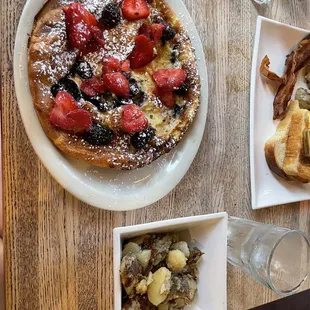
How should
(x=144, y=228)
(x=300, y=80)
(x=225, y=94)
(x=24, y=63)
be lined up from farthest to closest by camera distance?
(x=300, y=80) → (x=225, y=94) → (x=144, y=228) → (x=24, y=63)

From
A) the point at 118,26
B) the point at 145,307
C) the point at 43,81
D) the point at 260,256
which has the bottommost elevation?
the point at 145,307

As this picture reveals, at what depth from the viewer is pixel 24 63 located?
960 millimetres

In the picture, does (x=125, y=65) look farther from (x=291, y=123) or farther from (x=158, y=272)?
(x=291, y=123)

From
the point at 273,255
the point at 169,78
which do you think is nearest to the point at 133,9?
the point at 169,78

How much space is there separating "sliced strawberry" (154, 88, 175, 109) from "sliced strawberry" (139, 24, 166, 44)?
0.40ft

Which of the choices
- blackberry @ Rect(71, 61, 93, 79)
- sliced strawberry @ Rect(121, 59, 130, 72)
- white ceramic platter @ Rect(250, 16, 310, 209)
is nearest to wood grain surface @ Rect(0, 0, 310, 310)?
white ceramic platter @ Rect(250, 16, 310, 209)

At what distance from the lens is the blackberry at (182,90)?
3.77 ft

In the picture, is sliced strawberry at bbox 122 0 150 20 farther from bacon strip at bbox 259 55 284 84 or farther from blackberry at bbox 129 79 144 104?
bacon strip at bbox 259 55 284 84

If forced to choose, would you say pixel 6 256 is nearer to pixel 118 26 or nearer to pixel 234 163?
pixel 118 26

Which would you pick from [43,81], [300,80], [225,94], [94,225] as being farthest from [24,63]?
[300,80]

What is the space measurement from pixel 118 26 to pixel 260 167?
2.00 ft

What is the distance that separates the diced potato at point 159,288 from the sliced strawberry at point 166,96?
395 mm

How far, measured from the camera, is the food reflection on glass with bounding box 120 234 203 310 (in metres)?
1.08

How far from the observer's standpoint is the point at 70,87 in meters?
1.01
